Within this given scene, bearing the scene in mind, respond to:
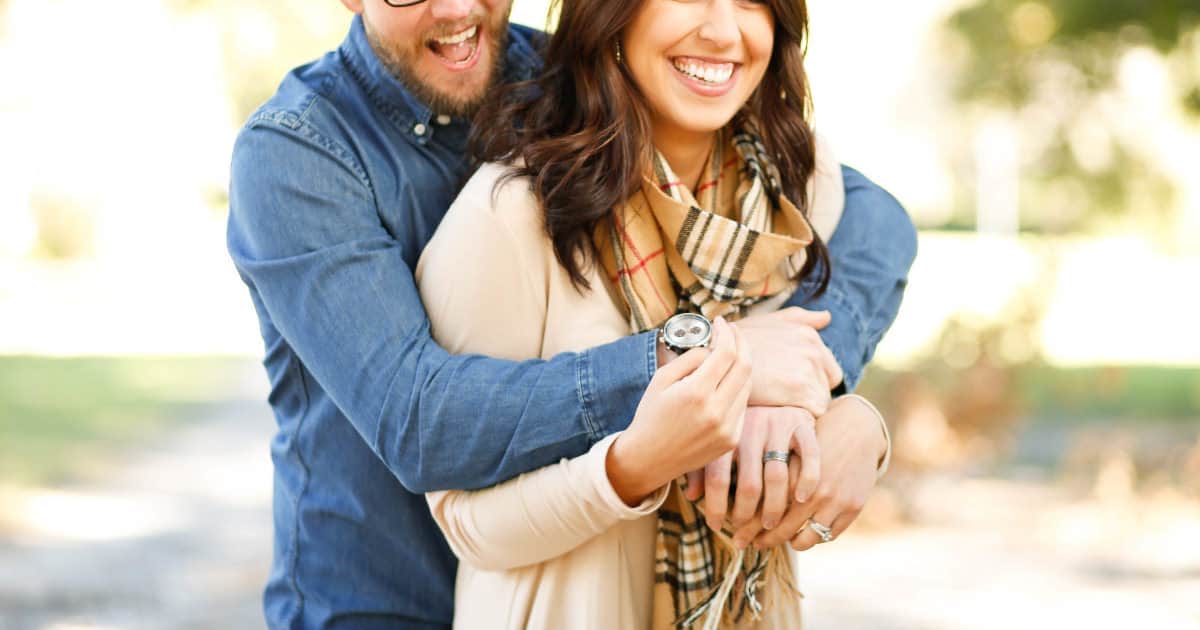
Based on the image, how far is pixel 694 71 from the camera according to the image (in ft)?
6.96

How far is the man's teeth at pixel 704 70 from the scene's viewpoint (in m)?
2.12

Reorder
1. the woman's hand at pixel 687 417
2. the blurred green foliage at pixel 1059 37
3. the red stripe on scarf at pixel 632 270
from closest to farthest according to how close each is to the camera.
A: the woman's hand at pixel 687 417 < the red stripe on scarf at pixel 632 270 < the blurred green foliage at pixel 1059 37

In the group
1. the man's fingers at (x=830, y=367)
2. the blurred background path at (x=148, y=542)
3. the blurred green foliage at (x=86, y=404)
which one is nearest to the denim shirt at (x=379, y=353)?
the man's fingers at (x=830, y=367)

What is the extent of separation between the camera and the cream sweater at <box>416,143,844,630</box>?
1.89 meters

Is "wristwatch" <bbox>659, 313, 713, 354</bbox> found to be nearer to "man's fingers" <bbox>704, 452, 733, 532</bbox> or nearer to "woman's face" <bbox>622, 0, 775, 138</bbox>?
"man's fingers" <bbox>704, 452, 733, 532</bbox>

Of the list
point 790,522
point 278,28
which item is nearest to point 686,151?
point 790,522

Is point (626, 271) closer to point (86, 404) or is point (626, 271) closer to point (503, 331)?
point (503, 331)

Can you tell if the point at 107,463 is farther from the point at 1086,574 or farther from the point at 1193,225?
the point at 1193,225

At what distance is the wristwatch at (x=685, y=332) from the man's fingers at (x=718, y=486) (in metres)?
0.17

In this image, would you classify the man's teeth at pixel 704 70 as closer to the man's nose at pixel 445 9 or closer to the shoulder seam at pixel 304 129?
the man's nose at pixel 445 9

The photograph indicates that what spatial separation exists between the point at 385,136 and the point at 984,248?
270 inches

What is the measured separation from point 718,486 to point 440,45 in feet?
3.02

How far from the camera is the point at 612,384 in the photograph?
1.86 meters

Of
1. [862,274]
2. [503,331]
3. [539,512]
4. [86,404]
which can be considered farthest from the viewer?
[86,404]
